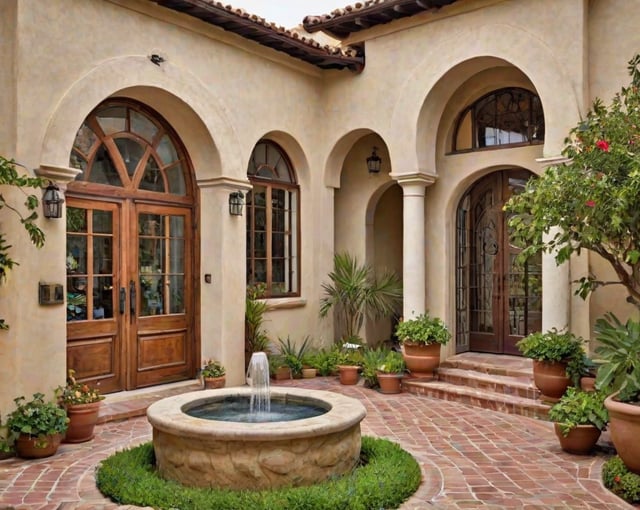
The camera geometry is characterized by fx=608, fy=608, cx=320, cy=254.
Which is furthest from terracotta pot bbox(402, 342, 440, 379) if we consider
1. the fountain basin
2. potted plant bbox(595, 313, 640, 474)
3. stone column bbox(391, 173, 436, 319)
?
the fountain basin

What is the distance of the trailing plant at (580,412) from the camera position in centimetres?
602

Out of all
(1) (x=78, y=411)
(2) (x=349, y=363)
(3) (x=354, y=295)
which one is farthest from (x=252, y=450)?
(3) (x=354, y=295)

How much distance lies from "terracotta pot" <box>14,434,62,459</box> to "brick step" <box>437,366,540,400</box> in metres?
5.48

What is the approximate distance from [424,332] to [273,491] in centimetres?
472

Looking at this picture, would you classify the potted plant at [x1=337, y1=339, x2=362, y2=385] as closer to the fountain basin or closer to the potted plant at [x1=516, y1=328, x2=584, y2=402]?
the potted plant at [x1=516, y1=328, x2=584, y2=402]

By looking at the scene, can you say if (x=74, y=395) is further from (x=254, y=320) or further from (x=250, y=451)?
(x=254, y=320)

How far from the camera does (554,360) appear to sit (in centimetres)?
743

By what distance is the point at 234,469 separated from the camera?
4.82 metres

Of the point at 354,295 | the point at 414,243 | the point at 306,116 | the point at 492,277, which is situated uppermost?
the point at 306,116

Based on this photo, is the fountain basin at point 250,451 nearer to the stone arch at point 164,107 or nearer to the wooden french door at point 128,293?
the wooden french door at point 128,293

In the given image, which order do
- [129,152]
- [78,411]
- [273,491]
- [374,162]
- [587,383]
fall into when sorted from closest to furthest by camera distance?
[273,491] < [78,411] < [587,383] < [129,152] < [374,162]

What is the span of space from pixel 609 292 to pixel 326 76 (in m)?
5.92

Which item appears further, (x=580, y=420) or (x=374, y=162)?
(x=374, y=162)

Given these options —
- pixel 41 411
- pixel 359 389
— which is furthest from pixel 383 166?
pixel 41 411
